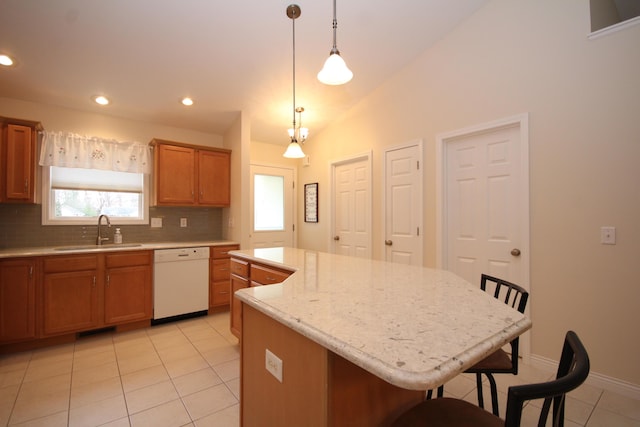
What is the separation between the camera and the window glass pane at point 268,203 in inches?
182

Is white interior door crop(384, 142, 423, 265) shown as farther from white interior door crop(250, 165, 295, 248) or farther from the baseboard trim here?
white interior door crop(250, 165, 295, 248)

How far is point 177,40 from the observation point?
255 cm

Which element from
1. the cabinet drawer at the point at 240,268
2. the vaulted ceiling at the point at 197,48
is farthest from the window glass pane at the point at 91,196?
the cabinet drawer at the point at 240,268

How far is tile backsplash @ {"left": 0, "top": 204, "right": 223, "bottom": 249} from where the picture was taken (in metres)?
3.02

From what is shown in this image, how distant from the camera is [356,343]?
0.74 m

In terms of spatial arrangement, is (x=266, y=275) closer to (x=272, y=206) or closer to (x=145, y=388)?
(x=145, y=388)

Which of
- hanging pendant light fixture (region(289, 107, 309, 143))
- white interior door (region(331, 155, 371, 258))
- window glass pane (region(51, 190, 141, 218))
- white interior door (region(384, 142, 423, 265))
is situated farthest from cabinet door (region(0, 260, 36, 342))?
white interior door (region(384, 142, 423, 265))

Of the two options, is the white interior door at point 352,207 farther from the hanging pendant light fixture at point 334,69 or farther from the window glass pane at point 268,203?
the hanging pendant light fixture at point 334,69

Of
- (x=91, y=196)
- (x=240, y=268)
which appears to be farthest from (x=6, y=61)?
(x=240, y=268)

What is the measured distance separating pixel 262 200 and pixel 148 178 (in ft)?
5.27

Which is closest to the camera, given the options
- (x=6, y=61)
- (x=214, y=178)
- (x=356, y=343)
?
(x=356, y=343)

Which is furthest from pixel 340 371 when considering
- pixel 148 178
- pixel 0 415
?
pixel 148 178

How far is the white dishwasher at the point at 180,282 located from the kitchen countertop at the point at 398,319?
2367 mm

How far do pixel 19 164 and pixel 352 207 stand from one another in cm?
358
